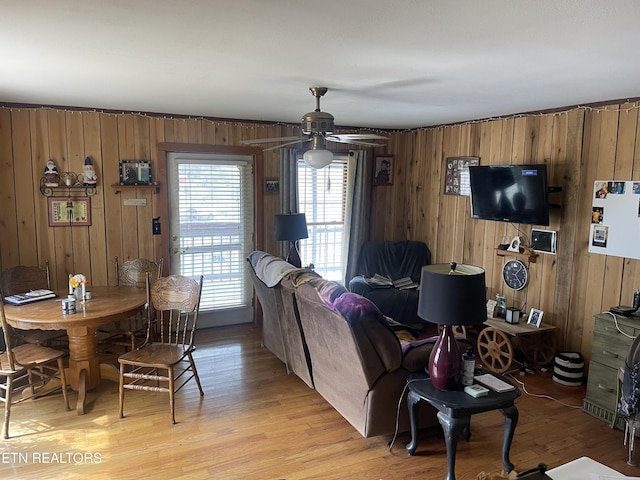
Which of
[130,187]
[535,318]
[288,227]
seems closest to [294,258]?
[288,227]

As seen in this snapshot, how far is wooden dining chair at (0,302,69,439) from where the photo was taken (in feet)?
→ 10.6

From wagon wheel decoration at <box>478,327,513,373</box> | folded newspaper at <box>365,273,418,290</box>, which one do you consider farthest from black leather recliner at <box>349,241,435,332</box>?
wagon wheel decoration at <box>478,327,513,373</box>

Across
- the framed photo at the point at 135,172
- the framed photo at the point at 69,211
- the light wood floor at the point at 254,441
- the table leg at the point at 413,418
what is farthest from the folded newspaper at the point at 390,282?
the framed photo at the point at 69,211

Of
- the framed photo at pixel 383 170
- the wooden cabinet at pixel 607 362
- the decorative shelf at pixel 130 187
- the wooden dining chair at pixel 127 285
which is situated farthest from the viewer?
the framed photo at pixel 383 170

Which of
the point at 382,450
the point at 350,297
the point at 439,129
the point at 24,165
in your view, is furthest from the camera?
the point at 439,129

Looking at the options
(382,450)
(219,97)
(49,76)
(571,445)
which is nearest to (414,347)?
(382,450)

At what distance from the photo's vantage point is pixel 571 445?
320cm

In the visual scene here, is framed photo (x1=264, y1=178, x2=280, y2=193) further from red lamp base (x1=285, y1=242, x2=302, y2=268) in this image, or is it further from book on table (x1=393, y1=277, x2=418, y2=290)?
book on table (x1=393, y1=277, x2=418, y2=290)

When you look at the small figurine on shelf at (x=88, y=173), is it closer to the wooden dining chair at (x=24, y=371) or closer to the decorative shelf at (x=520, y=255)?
the wooden dining chair at (x=24, y=371)

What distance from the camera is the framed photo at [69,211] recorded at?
4.73 metres

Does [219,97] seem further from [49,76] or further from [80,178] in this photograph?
[80,178]

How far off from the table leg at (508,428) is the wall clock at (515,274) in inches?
88.6

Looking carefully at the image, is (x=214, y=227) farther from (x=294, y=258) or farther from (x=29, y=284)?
(x=29, y=284)

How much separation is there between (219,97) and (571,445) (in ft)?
12.5
